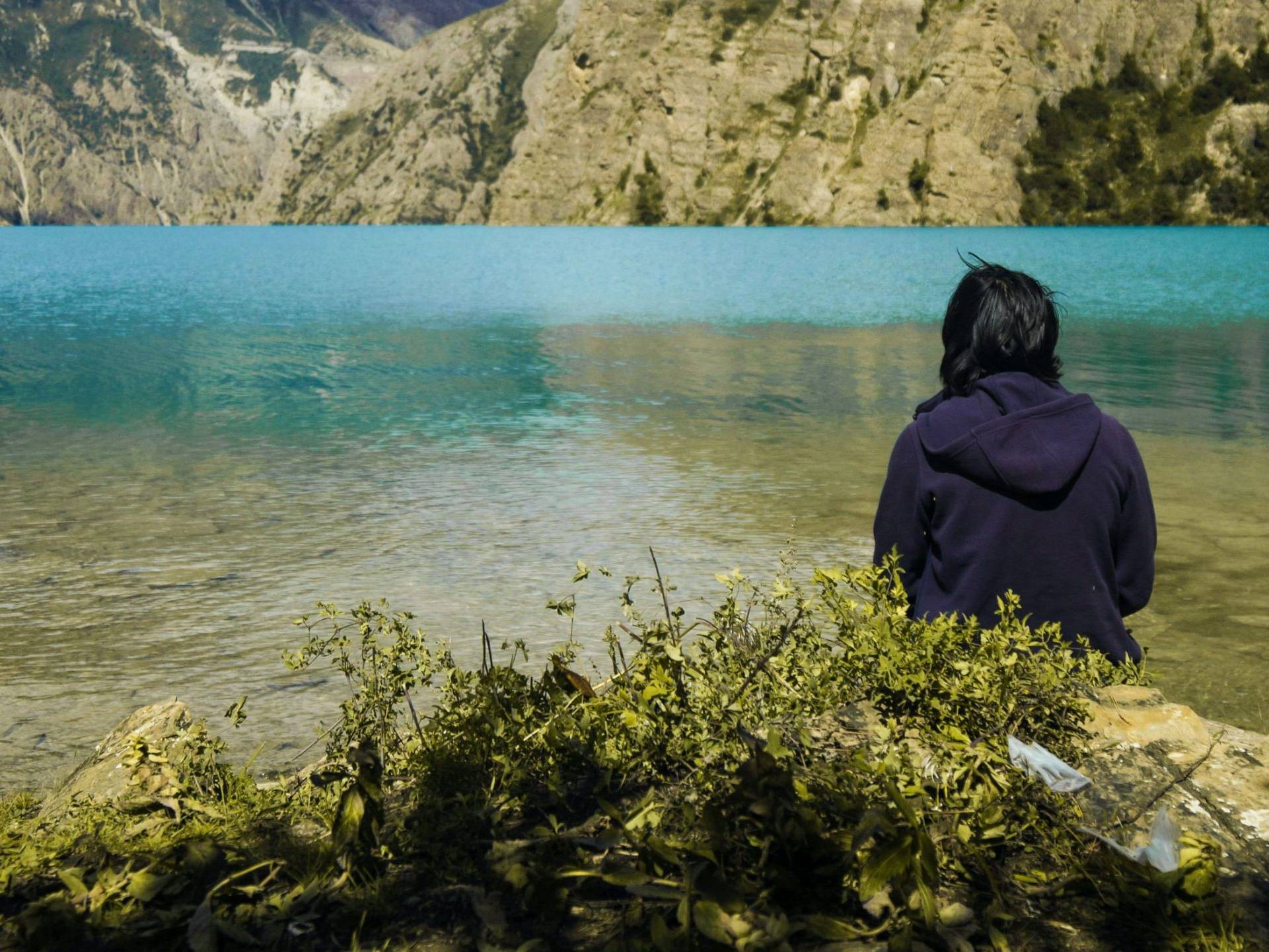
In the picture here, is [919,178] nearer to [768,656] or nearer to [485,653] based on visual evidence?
[485,653]

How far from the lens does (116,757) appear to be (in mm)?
4180

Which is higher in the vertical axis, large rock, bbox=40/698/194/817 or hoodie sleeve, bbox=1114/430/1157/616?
hoodie sleeve, bbox=1114/430/1157/616

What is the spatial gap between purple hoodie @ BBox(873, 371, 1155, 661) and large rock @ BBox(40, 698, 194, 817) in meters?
2.83

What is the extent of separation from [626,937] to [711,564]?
6382 millimetres

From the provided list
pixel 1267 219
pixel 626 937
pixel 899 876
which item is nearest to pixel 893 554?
pixel 899 876

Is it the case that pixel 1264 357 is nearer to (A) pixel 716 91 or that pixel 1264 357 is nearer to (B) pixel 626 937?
(B) pixel 626 937

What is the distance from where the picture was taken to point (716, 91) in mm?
163875

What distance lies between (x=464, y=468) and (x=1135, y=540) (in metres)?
9.39

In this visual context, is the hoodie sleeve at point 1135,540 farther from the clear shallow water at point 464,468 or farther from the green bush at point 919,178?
the green bush at point 919,178

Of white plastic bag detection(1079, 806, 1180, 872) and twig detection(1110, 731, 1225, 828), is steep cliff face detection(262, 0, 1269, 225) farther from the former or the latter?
white plastic bag detection(1079, 806, 1180, 872)

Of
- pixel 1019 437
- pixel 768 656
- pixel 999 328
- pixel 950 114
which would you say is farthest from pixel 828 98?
pixel 768 656

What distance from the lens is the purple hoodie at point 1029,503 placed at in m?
3.84

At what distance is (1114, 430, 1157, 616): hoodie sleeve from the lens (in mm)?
3979

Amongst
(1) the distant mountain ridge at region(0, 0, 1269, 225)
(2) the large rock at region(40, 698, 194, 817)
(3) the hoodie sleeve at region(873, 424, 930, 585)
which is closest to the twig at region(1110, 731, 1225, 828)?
(3) the hoodie sleeve at region(873, 424, 930, 585)
